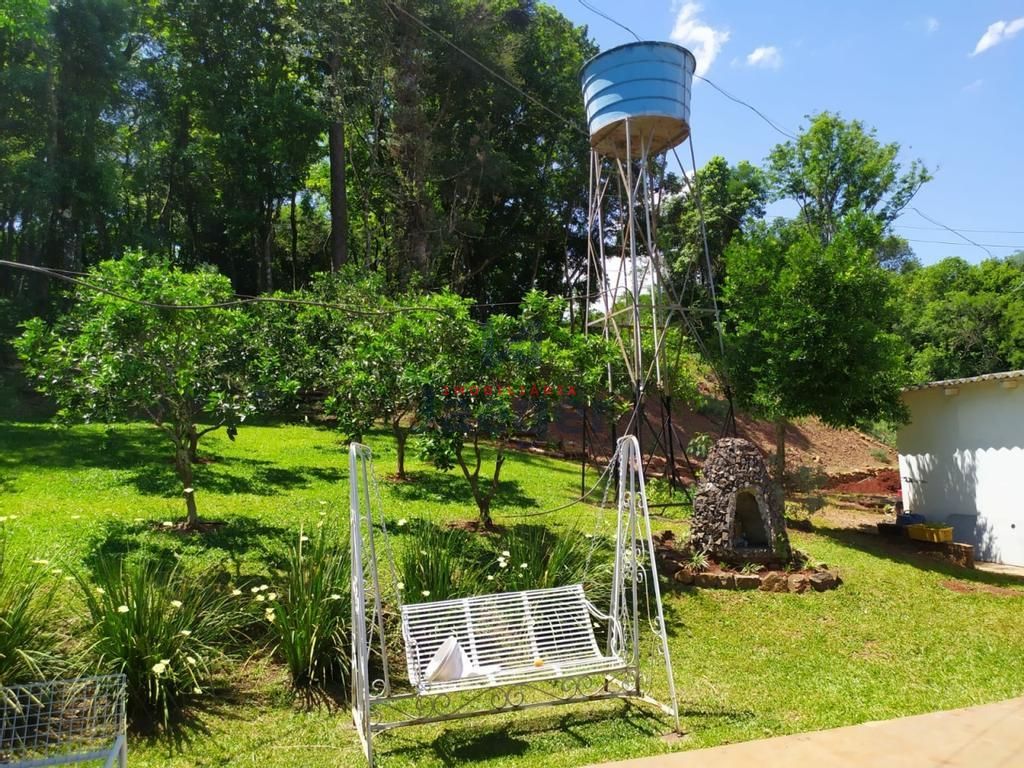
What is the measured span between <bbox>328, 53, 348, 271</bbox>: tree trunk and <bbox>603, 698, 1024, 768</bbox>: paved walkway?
1781 cm

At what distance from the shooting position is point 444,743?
479 cm

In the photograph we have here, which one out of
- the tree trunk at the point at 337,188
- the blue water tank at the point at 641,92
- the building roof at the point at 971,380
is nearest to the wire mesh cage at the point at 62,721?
the blue water tank at the point at 641,92

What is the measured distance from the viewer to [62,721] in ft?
14.2

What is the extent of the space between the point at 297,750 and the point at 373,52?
19220 mm

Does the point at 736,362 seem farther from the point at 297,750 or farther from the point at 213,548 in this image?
the point at 297,750

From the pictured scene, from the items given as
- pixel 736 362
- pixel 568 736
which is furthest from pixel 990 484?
pixel 568 736

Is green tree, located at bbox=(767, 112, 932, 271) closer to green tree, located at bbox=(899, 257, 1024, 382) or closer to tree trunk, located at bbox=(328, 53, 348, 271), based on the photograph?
green tree, located at bbox=(899, 257, 1024, 382)

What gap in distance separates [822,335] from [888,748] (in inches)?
320

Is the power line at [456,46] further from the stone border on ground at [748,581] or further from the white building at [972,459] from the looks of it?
the stone border on ground at [748,581]

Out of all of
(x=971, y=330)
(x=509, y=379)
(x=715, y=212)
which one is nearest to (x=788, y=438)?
(x=971, y=330)

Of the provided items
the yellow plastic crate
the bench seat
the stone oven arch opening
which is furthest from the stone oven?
the yellow plastic crate

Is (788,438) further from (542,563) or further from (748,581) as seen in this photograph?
(542,563)

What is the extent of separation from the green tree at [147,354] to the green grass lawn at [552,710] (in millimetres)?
1263

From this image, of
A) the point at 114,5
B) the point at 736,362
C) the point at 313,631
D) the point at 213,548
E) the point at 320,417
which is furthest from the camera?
the point at 114,5
